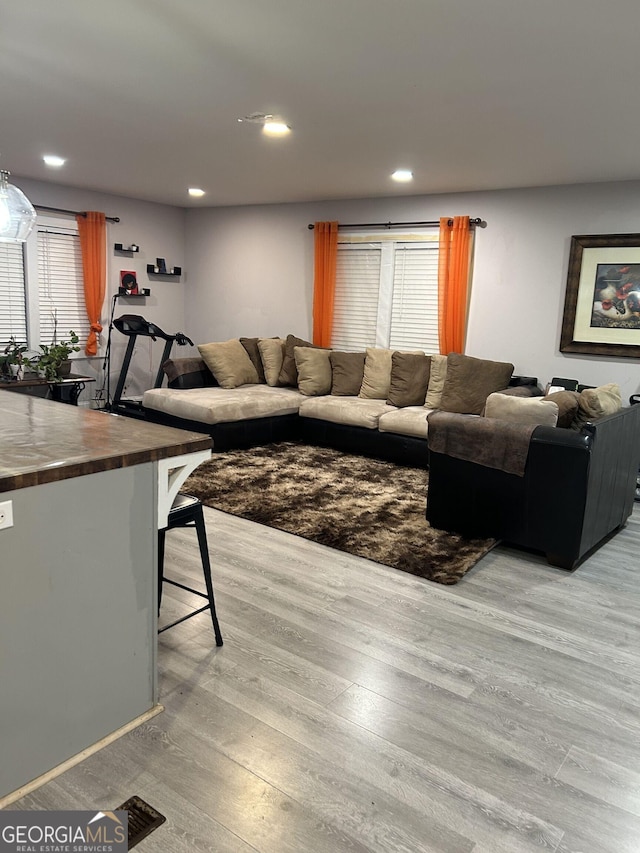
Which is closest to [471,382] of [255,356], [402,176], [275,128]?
[402,176]

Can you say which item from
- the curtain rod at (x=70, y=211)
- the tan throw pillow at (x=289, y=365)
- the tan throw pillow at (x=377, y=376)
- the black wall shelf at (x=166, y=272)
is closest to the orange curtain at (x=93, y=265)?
the curtain rod at (x=70, y=211)

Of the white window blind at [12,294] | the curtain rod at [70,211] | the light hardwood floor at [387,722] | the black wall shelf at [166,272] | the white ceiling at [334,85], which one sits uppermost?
the white ceiling at [334,85]

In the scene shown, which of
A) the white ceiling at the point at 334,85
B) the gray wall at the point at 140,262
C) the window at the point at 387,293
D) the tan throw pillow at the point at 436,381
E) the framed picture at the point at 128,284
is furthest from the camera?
the framed picture at the point at 128,284

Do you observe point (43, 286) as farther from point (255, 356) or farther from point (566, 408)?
point (566, 408)

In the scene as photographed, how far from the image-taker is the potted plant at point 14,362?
19.1 feet

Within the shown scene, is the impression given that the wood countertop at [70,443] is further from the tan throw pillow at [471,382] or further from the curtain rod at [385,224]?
the curtain rod at [385,224]

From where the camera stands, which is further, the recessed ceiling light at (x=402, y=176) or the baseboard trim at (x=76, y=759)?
the recessed ceiling light at (x=402, y=176)

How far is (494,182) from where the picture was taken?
5.34 metres

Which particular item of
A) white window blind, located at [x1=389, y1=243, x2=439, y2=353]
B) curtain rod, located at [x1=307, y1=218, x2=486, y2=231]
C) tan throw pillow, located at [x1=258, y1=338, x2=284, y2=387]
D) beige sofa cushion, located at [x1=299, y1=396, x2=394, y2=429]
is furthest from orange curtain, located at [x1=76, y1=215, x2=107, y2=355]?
white window blind, located at [x1=389, y1=243, x2=439, y2=353]

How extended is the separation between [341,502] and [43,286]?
4400 mm

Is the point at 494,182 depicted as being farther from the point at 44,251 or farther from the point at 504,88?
the point at 44,251

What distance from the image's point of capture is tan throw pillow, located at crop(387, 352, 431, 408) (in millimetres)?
5852

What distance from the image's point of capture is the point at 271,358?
22.3 ft

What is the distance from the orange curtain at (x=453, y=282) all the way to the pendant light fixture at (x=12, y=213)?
161 inches
